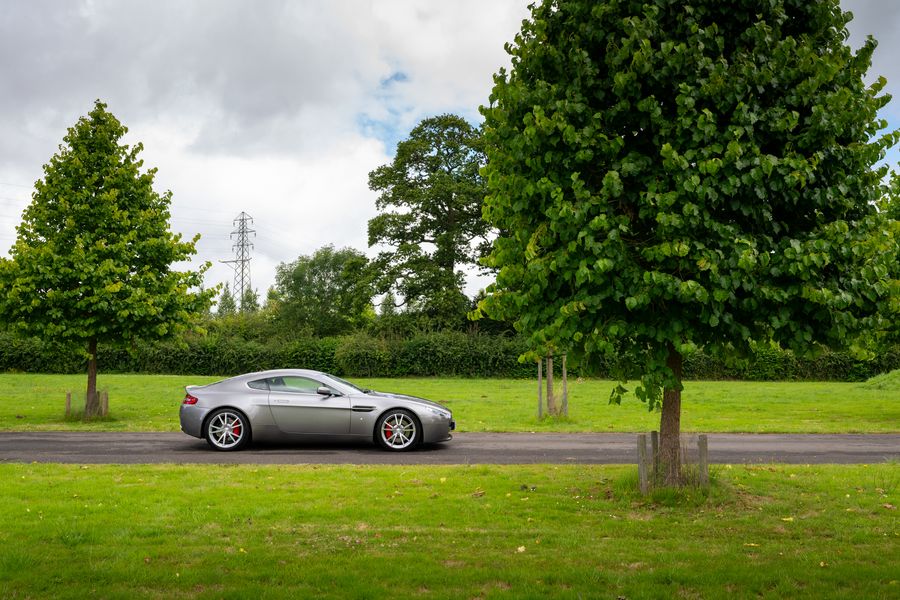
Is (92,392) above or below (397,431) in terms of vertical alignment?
above

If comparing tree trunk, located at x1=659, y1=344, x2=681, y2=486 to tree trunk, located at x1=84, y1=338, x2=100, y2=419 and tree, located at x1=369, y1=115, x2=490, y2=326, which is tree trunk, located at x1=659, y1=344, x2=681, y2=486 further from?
tree, located at x1=369, y1=115, x2=490, y2=326

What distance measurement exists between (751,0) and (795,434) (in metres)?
11.0

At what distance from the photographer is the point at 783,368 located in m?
39.4

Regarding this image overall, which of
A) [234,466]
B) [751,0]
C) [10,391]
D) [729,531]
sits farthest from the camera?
[10,391]

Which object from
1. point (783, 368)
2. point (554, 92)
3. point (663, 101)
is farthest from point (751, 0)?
point (783, 368)

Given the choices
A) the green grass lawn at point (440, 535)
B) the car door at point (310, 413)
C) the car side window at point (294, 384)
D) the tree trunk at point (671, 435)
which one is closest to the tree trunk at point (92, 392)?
the car side window at point (294, 384)

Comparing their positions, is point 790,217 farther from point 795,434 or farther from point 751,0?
point 795,434

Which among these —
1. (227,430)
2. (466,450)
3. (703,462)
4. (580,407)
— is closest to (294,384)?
(227,430)

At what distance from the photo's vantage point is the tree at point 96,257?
668 inches

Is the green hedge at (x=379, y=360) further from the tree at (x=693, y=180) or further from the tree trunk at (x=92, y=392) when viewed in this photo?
the tree at (x=693, y=180)

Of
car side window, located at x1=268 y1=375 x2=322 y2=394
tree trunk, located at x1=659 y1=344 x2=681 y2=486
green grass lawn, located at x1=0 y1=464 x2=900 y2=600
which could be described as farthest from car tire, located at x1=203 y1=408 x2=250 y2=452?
tree trunk, located at x1=659 y1=344 x2=681 y2=486

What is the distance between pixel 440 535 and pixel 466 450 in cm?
618

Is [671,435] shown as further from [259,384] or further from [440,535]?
[259,384]

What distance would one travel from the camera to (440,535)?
262 inches
